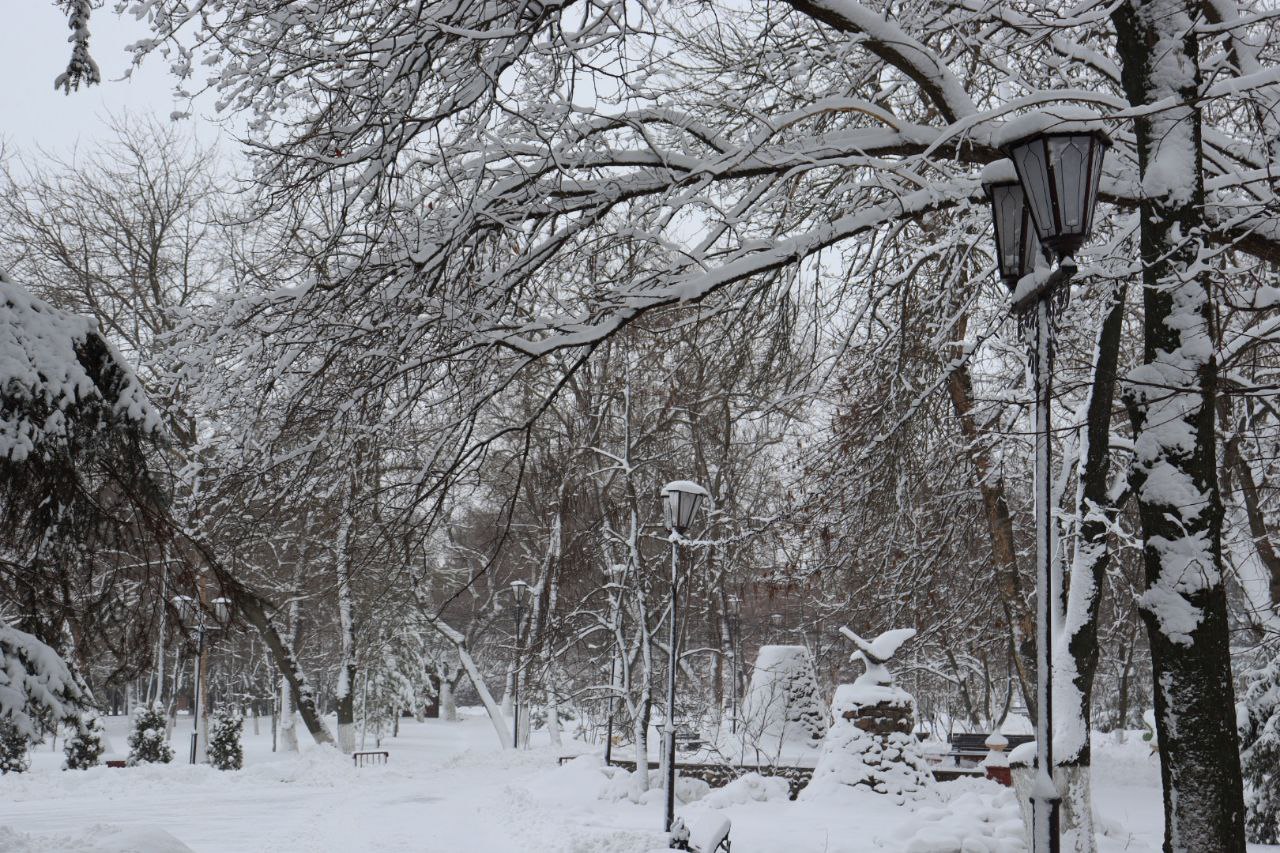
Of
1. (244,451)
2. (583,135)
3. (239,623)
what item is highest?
(583,135)

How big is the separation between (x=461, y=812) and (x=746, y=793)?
15.7ft

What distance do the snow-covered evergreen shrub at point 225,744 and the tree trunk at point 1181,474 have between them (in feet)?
80.2

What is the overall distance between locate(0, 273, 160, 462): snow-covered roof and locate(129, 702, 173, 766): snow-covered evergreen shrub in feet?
69.4

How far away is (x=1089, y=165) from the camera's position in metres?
4.64

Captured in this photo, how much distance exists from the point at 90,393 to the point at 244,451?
45.5 inches

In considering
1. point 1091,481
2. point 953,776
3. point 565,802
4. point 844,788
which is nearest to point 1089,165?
point 1091,481

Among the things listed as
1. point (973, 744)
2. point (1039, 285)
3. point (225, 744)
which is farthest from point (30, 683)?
point (973, 744)

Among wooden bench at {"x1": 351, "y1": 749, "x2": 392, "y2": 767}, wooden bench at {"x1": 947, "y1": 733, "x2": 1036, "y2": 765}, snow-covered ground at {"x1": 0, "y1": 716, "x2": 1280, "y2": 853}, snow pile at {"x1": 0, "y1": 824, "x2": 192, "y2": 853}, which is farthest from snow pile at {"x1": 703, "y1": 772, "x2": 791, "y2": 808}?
wooden bench at {"x1": 351, "y1": 749, "x2": 392, "y2": 767}

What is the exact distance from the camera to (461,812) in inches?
625

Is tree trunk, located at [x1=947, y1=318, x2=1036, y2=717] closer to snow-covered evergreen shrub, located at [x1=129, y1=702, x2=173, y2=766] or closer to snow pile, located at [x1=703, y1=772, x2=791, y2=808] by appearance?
snow pile, located at [x1=703, y1=772, x2=791, y2=808]

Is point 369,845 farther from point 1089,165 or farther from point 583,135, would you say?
point 1089,165

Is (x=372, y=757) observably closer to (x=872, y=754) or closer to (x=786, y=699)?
(x=786, y=699)

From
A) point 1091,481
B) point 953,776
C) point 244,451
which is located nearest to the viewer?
point 244,451

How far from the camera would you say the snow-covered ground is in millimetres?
10141
